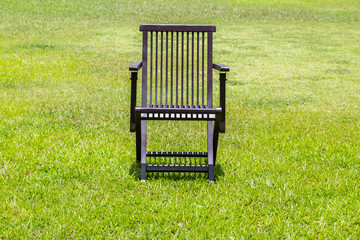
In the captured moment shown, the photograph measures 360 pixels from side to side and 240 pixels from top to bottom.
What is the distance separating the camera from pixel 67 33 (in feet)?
62.8

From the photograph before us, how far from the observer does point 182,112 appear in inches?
170

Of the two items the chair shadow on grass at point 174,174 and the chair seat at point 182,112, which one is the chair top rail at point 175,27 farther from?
the chair shadow on grass at point 174,174

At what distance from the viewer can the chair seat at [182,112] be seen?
14.2 ft

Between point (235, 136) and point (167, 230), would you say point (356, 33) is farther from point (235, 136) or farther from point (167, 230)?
point (167, 230)

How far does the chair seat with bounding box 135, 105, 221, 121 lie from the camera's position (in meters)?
4.32

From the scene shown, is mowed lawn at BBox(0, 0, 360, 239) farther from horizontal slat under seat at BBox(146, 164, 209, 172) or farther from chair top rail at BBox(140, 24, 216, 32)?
chair top rail at BBox(140, 24, 216, 32)

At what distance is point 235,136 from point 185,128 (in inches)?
34.3

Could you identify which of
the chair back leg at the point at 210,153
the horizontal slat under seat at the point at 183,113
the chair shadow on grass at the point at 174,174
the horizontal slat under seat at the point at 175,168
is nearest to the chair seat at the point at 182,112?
the horizontal slat under seat at the point at 183,113

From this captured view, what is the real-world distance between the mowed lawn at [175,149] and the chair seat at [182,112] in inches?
30.5

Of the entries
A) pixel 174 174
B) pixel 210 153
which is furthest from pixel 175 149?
pixel 210 153

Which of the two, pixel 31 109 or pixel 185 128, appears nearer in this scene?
pixel 185 128

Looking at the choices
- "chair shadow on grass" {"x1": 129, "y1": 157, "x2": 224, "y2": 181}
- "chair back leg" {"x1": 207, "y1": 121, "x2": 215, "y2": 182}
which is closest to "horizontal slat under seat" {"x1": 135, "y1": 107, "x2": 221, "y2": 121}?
"chair back leg" {"x1": 207, "y1": 121, "x2": 215, "y2": 182}

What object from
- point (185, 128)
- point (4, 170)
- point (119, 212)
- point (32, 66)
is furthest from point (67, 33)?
point (119, 212)

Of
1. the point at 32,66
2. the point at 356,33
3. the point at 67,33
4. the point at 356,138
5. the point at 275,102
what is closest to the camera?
the point at 356,138
